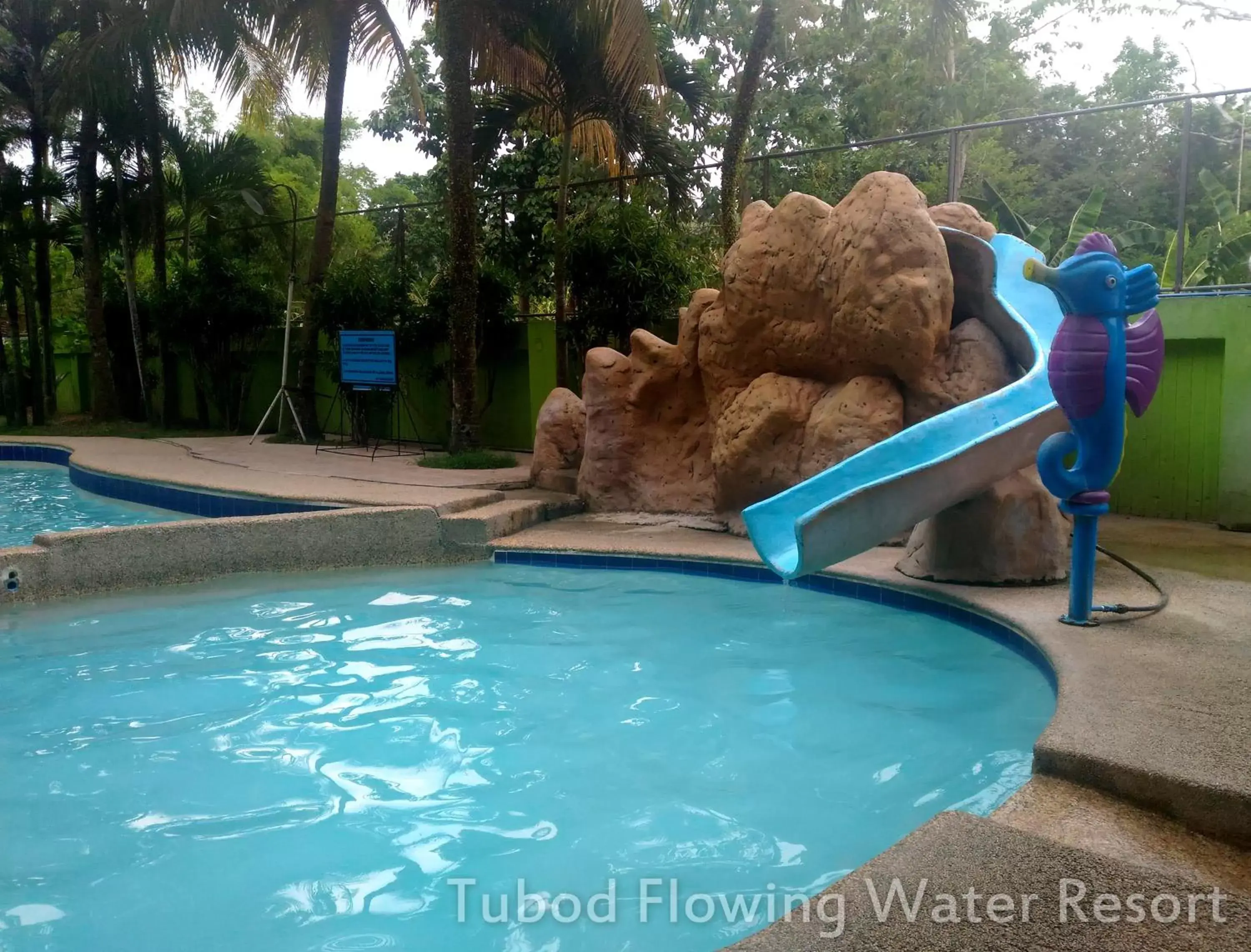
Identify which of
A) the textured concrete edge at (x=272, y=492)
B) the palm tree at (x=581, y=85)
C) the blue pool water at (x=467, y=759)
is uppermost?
the palm tree at (x=581, y=85)

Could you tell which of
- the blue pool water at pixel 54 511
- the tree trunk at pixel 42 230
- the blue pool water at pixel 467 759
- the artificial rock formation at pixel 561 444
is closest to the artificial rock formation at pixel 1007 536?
the blue pool water at pixel 467 759

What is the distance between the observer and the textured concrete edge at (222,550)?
674 cm

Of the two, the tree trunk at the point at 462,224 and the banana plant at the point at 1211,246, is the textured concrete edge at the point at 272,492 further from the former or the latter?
the banana plant at the point at 1211,246

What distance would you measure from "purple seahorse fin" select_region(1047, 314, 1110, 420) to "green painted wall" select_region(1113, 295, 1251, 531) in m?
4.21

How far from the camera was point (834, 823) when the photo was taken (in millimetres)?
3680

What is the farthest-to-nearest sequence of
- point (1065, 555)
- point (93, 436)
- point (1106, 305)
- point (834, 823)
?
1. point (93, 436)
2. point (1065, 555)
3. point (1106, 305)
4. point (834, 823)

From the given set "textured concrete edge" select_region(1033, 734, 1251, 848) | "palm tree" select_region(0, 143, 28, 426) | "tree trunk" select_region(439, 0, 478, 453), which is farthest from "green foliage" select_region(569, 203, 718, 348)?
"palm tree" select_region(0, 143, 28, 426)

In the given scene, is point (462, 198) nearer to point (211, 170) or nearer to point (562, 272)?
point (562, 272)

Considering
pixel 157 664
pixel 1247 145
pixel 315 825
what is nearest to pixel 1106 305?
pixel 315 825

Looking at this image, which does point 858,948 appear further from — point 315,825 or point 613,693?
point 613,693

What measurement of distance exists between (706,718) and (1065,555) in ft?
8.88

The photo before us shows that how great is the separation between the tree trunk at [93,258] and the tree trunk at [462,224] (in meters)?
7.63

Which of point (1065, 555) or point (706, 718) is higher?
point (1065, 555)

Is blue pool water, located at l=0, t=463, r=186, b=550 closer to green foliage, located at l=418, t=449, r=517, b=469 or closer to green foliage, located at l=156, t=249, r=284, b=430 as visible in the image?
green foliage, located at l=418, t=449, r=517, b=469
